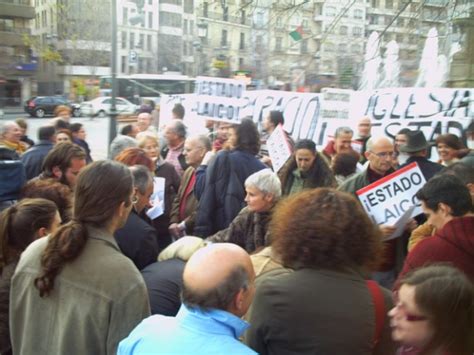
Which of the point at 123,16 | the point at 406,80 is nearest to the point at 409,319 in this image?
the point at 406,80

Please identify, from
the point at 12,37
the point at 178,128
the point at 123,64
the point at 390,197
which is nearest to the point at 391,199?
the point at 390,197

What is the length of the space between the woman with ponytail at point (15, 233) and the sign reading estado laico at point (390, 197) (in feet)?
7.04

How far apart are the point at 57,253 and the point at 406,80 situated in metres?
24.0

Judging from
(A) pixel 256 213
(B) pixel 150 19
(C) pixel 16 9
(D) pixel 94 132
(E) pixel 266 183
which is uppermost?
(B) pixel 150 19

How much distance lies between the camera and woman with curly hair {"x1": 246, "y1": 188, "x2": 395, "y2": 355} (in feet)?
6.81

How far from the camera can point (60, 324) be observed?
7.86 feet

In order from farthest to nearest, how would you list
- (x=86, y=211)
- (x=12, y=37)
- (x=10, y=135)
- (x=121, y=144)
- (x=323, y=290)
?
(x=12, y=37)
(x=10, y=135)
(x=121, y=144)
(x=86, y=211)
(x=323, y=290)

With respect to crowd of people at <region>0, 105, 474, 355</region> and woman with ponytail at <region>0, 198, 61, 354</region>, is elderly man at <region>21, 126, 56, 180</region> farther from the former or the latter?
woman with ponytail at <region>0, 198, 61, 354</region>

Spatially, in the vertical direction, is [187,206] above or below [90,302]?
below

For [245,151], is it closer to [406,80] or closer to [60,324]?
[60,324]

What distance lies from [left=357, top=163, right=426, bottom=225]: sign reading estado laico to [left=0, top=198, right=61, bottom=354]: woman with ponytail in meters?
2.15

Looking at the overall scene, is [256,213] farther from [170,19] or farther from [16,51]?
[170,19]

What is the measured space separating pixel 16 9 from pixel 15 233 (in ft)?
147

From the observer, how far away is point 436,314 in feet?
6.10
